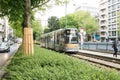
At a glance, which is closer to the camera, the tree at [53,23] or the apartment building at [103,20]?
the tree at [53,23]

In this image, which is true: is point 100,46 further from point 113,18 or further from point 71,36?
point 113,18

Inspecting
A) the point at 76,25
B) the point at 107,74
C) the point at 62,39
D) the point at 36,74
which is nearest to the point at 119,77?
the point at 107,74

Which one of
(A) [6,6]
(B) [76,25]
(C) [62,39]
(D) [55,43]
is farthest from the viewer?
(B) [76,25]

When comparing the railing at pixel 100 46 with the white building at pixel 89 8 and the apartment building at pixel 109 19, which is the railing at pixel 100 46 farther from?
the white building at pixel 89 8

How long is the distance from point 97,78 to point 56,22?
375ft

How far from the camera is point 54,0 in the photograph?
21.0 metres

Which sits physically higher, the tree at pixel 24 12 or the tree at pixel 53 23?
the tree at pixel 53 23

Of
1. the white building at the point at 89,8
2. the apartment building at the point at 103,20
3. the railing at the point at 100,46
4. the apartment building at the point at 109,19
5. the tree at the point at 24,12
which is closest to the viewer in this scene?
the tree at the point at 24,12

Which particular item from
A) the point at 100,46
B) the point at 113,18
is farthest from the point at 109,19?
the point at 100,46

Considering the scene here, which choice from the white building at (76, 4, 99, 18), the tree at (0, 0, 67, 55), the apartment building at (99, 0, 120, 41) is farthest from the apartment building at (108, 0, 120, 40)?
the tree at (0, 0, 67, 55)

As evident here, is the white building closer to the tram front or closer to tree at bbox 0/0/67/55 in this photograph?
the tram front

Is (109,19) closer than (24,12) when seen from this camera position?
No

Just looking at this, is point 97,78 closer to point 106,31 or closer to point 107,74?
point 107,74

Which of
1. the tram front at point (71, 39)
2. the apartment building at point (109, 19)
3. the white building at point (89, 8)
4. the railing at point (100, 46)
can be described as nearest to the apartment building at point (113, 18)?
the apartment building at point (109, 19)
